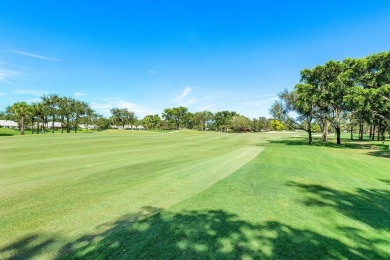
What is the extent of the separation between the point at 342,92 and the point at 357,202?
29104 millimetres

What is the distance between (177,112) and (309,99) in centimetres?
11461

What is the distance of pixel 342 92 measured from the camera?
30516 mm

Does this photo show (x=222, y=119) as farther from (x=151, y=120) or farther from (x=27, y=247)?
(x=27, y=247)

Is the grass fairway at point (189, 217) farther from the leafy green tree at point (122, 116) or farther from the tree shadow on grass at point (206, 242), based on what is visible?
the leafy green tree at point (122, 116)

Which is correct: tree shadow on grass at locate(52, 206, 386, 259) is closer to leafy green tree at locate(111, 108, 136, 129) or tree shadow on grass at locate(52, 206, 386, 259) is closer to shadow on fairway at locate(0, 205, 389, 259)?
shadow on fairway at locate(0, 205, 389, 259)

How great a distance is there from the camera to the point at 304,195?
786 cm

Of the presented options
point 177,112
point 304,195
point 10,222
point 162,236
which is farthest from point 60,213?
point 177,112

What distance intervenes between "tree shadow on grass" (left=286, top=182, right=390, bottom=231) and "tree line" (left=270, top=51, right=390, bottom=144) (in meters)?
21.4

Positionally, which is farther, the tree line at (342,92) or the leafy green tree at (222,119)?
the leafy green tree at (222,119)

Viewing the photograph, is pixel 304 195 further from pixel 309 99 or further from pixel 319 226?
pixel 309 99

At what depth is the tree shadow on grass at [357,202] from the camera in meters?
5.96

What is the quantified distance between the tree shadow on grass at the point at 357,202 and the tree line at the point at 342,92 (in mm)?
21382

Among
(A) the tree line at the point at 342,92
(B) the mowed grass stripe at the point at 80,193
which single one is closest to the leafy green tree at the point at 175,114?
(A) the tree line at the point at 342,92

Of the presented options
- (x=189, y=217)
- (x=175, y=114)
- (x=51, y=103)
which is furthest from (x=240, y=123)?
(x=189, y=217)
